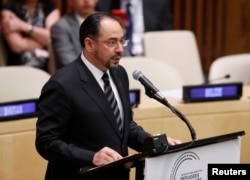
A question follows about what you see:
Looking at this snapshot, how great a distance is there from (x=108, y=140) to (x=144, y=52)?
193cm

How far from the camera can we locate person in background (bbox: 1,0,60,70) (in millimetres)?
4027

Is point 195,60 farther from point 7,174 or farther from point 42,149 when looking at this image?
point 42,149

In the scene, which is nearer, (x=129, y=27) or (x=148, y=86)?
(x=148, y=86)

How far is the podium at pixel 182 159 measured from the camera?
1849 millimetres

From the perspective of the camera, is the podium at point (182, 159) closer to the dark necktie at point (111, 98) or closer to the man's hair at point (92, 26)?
the dark necktie at point (111, 98)

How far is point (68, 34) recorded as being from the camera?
3740 mm

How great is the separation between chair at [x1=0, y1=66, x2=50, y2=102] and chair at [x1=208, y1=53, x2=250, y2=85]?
105cm

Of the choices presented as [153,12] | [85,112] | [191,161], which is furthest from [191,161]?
[153,12]

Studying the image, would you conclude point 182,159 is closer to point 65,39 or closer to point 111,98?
point 111,98

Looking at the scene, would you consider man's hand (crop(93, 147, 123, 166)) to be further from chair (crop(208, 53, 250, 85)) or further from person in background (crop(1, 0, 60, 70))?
person in background (crop(1, 0, 60, 70))

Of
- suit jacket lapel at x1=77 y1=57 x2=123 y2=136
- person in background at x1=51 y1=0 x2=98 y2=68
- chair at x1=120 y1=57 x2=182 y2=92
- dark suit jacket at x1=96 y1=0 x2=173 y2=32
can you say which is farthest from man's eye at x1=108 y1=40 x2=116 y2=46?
dark suit jacket at x1=96 y1=0 x2=173 y2=32

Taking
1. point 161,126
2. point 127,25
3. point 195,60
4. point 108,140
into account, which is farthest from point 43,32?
point 108,140

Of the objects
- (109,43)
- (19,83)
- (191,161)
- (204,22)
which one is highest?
(109,43)

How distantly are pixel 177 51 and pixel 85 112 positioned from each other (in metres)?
2.10
